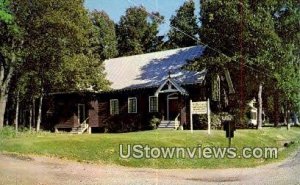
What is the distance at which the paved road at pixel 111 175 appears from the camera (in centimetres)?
1273

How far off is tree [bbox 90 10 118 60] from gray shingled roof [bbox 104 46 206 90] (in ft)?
8.33

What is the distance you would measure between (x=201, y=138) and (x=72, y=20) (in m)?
12.6

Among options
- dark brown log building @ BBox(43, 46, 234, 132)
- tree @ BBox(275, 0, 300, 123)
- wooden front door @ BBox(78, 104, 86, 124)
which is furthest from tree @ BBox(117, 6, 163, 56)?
tree @ BBox(275, 0, 300, 123)

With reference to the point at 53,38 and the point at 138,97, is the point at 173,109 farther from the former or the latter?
the point at 53,38

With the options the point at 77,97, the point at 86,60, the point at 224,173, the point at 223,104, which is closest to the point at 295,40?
the point at 223,104

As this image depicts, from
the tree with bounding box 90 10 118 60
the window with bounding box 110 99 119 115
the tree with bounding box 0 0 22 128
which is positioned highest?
the tree with bounding box 90 10 118 60

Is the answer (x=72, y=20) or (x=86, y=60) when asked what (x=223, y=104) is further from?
(x=72, y=20)

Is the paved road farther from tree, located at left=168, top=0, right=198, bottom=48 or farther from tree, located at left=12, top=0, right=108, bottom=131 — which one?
tree, located at left=168, top=0, right=198, bottom=48

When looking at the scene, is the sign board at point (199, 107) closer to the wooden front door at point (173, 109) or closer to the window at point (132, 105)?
the wooden front door at point (173, 109)

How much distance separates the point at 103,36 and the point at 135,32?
10.1 meters

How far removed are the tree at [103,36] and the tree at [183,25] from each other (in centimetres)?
1620

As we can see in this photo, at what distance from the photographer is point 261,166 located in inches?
746

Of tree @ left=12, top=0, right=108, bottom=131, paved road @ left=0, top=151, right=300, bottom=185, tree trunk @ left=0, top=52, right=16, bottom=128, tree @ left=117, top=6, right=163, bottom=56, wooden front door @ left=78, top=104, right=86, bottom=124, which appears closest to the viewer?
paved road @ left=0, top=151, right=300, bottom=185

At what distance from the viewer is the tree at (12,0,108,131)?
29000mm
